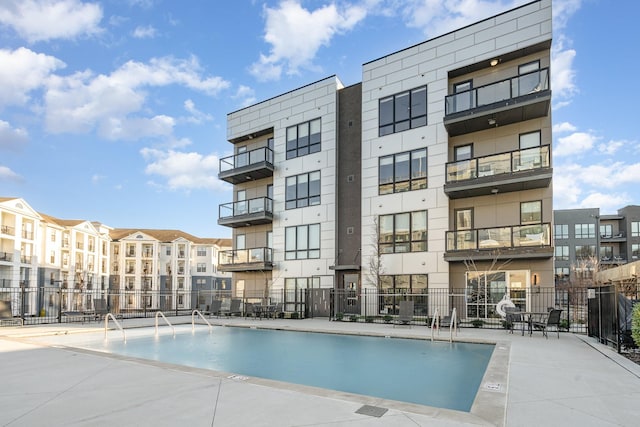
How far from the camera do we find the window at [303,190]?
2389cm

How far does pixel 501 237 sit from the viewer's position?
17.4 meters

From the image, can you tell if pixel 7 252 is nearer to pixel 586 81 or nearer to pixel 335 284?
pixel 335 284

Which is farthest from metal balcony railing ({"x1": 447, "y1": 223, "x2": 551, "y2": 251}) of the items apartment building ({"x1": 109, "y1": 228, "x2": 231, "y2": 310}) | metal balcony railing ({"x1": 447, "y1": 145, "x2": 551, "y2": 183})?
apartment building ({"x1": 109, "y1": 228, "x2": 231, "y2": 310})

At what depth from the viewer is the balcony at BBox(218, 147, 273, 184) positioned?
2542 cm

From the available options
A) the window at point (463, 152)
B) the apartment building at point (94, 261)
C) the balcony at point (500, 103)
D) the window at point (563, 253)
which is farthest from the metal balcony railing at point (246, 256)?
the window at point (563, 253)

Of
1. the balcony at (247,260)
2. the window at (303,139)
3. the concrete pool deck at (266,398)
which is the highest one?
the window at (303,139)

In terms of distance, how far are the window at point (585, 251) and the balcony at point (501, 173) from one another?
46.8m

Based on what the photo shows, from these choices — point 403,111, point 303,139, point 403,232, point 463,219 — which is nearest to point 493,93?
point 403,111

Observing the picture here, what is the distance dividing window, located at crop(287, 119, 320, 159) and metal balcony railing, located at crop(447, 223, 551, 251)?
31.6ft

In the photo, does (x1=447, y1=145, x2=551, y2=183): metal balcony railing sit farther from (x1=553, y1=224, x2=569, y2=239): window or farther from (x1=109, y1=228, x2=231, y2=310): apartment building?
(x1=109, y1=228, x2=231, y2=310): apartment building

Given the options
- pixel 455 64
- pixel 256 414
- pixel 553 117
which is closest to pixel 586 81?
pixel 553 117

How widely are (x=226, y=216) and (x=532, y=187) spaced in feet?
57.1

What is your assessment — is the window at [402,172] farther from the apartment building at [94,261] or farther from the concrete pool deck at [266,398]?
the apartment building at [94,261]

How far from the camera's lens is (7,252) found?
148 ft
